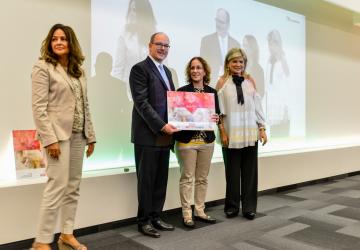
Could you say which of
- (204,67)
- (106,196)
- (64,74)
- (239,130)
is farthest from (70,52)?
(239,130)

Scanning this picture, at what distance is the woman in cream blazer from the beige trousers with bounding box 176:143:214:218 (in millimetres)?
837

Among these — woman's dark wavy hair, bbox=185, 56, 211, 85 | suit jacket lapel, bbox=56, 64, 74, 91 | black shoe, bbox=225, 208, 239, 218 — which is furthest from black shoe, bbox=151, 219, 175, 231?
suit jacket lapel, bbox=56, 64, 74, 91

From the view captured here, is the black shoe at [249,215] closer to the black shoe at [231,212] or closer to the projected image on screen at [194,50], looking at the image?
the black shoe at [231,212]

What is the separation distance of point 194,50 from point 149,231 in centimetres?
202

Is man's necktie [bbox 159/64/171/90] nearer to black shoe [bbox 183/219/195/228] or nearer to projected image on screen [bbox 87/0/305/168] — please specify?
projected image on screen [bbox 87/0/305/168]

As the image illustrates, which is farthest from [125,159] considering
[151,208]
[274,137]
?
[274,137]

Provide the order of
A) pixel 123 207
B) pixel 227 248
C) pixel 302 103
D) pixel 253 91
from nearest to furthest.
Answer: pixel 227 248 → pixel 123 207 → pixel 253 91 → pixel 302 103

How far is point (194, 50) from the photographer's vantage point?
12.2 feet

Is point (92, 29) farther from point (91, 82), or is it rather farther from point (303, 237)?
point (303, 237)

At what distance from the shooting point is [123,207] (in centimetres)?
284

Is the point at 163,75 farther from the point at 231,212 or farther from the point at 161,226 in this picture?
the point at 231,212

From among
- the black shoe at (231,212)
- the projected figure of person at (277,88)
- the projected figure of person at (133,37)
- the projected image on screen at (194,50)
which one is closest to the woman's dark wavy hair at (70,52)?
the projected image on screen at (194,50)

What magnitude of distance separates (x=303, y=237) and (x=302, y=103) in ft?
9.09

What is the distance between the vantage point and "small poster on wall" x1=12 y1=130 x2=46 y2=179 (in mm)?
2414
